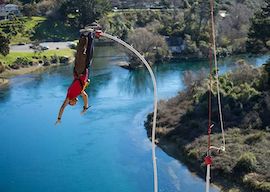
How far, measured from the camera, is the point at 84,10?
46.4 metres

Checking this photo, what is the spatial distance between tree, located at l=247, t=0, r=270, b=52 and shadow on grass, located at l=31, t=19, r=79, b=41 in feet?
81.9

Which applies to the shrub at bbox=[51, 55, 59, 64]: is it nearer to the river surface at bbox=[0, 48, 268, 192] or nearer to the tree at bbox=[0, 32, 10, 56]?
the tree at bbox=[0, 32, 10, 56]

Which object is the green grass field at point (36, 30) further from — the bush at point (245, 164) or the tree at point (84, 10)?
the bush at point (245, 164)

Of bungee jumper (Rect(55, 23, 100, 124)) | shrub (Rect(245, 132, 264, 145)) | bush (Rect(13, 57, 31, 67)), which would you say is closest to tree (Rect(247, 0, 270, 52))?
shrub (Rect(245, 132, 264, 145))

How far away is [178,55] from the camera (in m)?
42.1

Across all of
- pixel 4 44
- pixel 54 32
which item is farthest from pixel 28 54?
pixel 54 32

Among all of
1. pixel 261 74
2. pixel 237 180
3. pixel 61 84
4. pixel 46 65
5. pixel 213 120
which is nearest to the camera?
pixel 237 180

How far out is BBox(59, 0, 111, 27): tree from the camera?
4625cm

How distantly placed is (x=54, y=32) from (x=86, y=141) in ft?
91.6

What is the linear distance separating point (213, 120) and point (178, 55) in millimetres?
19760

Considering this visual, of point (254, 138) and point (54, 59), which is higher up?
point (54, 59)

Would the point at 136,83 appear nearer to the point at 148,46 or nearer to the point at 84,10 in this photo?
the point at 148,46

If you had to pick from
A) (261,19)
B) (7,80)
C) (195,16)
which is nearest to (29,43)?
(7,80)

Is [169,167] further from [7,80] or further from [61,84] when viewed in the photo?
[7,80]
